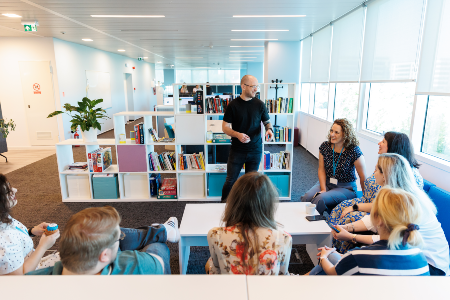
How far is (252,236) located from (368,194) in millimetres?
1616

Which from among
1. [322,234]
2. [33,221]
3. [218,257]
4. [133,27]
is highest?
[133,27]

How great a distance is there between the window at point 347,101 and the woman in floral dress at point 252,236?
13.4 feet

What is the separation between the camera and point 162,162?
4297 mm

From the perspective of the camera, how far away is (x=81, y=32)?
6469 mm

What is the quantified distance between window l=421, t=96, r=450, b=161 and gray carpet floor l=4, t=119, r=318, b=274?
1.81 m

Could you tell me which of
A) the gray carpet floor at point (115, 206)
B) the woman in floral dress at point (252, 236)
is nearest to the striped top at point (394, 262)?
the woman in floral dress at point (252, 236)

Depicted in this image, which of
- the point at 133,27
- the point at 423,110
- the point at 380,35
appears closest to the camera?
the point at 423,110

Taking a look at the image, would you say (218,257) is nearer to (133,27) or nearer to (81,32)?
(133,27)

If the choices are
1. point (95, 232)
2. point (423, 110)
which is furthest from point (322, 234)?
point (423, 110)

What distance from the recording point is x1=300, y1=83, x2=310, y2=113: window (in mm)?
8245

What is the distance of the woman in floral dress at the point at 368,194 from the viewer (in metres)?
2.38

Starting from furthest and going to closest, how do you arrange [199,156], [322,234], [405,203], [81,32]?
[81,32], [199,156], [322,234], [405,203]

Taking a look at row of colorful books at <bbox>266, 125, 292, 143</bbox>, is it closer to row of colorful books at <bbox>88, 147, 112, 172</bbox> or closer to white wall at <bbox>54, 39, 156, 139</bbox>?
row of colorful books at <bbox>88, 147, 112, 172</bbox>

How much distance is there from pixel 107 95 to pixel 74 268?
10232mm
